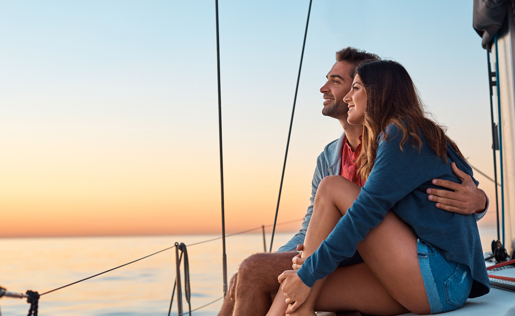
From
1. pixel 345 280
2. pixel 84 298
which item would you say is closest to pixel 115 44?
pixel 84 298

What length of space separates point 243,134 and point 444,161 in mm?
4297

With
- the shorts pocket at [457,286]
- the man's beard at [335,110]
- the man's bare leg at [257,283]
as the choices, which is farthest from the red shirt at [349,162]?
the shorts pocket at [457,286]

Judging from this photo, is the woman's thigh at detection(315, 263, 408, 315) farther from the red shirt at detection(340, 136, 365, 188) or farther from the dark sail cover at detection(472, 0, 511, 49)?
the dark sail cover at detection(472, 0, 511, 49)

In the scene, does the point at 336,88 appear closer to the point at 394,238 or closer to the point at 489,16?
the point at 489,16

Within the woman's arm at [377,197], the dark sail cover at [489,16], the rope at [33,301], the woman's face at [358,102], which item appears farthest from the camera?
the dark sail cover at [489,16]

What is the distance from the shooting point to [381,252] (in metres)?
0.98

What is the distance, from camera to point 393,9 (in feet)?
15.3

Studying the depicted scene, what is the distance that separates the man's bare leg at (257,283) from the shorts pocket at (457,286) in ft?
1.31

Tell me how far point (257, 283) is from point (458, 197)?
0.51 metres

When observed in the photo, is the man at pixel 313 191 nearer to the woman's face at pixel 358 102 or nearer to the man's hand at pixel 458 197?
the man's hand at pixel 458 197

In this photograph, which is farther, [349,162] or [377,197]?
[349,162]

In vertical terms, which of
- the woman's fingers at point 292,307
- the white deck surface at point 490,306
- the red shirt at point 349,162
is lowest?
the white deck surface at point 490,306

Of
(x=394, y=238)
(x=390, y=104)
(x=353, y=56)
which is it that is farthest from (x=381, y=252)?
(x=353, y=56)

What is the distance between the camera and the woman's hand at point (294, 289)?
3.22 feet
